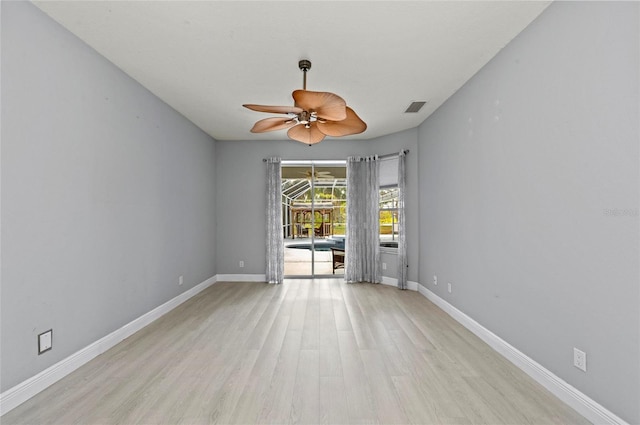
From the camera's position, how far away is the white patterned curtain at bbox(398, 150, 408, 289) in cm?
493

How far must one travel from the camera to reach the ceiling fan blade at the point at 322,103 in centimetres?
216

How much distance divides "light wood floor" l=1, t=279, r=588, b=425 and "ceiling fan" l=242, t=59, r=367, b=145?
6.72 feet

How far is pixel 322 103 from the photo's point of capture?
2.24 meters

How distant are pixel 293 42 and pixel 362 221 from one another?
353 centimetres

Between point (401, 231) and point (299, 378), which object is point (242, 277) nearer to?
point (401, 231)

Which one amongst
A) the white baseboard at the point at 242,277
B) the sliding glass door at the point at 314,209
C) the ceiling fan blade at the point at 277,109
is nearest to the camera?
the ceiling fan blade at the point at 277,109

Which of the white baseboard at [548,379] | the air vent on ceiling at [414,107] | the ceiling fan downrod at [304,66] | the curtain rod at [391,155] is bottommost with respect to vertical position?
the white baseboard at [548,379]

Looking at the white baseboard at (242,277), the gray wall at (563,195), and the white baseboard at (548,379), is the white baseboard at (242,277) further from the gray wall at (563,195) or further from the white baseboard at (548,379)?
the gray wall at (563,195)

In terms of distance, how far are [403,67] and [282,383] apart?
303cm

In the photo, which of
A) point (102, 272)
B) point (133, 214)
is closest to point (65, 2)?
point (133, 214)

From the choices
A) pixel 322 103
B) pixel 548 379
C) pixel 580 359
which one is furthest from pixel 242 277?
pixel 580 359

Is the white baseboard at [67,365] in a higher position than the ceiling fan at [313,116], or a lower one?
lower

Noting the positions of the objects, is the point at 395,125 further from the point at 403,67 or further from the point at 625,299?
the point at 625,299

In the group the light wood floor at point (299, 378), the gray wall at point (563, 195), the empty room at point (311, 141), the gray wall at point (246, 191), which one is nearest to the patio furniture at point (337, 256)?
the gray wall at point (246, 191)
